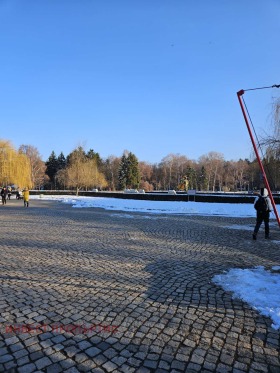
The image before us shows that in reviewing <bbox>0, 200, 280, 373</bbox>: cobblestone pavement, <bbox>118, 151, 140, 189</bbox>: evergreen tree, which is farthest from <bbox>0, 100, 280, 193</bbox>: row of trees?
<bbox>0, 200, 280, 373</bbox>: cobblestone pavement

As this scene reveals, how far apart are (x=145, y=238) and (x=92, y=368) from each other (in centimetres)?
734

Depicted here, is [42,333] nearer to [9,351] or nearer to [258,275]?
[9,351]

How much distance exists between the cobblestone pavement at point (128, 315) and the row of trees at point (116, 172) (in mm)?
37785

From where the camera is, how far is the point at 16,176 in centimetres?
4169

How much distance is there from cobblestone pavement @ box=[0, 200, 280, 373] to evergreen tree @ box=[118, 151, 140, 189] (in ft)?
263

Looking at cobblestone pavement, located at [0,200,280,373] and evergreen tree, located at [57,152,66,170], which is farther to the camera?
evergreen tree, located at [57,152,66,170]

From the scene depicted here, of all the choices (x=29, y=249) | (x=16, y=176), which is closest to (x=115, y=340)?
(x=29, y=249)

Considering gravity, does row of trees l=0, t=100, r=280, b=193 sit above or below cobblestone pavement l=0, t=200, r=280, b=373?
above

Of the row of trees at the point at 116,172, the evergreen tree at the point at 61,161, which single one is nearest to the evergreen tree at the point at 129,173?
the row of trees at the point at 116,172

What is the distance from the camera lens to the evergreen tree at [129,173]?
88062mm

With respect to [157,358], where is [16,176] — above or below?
above

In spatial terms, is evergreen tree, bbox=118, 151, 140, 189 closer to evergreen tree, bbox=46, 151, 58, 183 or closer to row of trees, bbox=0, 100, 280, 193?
row of trees, bbox=0, 100, 280, 193

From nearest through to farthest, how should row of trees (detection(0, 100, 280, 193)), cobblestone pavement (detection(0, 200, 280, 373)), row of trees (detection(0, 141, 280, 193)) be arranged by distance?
1. cobblestone pavement (detection(0, 200, 280, 373))
2. row of trees (detection(0, 100, 280, 193))
3. row of trees (detection(0, 141, 280, 193))

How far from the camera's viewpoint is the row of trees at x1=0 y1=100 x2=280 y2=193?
42.9 m
